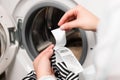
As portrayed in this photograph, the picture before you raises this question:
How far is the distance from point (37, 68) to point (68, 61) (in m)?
0.14

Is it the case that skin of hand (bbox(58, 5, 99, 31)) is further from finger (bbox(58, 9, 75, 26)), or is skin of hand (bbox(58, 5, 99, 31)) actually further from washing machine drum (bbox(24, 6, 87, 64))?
washing machine drum (bbox(24, 6, 87, 64))

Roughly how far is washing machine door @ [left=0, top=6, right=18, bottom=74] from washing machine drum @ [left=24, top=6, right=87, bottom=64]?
0.27 ft

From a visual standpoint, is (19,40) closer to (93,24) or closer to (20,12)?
(20,12)

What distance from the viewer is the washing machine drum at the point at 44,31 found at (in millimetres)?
1146

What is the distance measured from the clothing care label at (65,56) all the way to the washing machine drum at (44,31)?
23 cm

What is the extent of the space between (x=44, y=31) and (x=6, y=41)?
210 mm

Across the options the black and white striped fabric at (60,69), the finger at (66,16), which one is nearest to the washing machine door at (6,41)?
the black and white striped fabric at (60,69)

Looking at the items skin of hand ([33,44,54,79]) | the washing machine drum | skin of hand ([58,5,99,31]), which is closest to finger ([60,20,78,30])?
skin of hand ([58,5,99,31])

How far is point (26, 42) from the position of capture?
1.21m

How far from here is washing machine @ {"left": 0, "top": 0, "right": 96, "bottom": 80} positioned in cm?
115

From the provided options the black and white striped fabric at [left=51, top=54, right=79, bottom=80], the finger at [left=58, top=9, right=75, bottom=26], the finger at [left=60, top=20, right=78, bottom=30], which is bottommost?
the black and white striped fabric at [left=51, top=54, right=79, bottom=80]

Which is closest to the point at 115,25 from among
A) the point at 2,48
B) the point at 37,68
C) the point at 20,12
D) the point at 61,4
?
the point at 37,68

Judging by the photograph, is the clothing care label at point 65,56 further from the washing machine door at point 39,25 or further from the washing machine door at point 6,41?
the washing machine door at point 6,41

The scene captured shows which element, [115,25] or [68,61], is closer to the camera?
[115,25]
